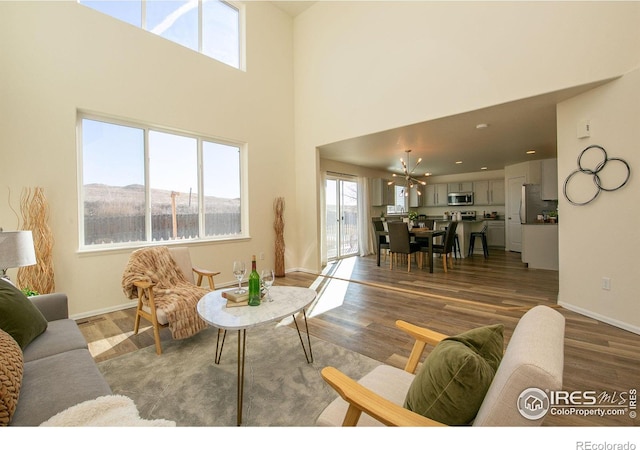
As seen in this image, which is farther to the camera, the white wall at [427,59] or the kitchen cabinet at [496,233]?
the kitchen cabinet at [496,233]

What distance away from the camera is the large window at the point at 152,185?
135 inches

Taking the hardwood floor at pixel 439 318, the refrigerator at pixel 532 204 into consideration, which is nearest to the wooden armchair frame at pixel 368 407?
the hardwood floor at pixel 439 318

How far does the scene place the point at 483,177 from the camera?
28.8 feet

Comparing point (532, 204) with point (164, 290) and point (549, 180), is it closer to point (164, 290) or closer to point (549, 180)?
point (549, 180)

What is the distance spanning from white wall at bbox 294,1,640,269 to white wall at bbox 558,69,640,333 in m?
0.35

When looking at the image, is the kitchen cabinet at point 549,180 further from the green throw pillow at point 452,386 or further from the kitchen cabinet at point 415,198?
the green throw pillow at point 452,386

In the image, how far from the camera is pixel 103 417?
981 mm

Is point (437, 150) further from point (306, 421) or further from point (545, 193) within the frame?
point (306, 421)

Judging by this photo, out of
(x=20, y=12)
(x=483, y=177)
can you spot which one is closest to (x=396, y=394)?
(x=20, y=12)

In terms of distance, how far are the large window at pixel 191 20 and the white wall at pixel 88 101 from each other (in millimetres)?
208

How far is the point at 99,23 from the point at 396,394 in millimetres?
4830

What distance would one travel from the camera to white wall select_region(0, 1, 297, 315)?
2859 mm

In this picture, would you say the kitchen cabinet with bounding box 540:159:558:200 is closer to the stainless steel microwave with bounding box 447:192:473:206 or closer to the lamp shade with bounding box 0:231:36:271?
the stainless steel microwave with bounding box 447:192:473:206

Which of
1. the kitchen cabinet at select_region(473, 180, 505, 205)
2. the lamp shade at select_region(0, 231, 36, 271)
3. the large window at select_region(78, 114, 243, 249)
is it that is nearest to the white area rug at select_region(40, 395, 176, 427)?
the lamp shade at select_region(0, 231, 36, 271)
